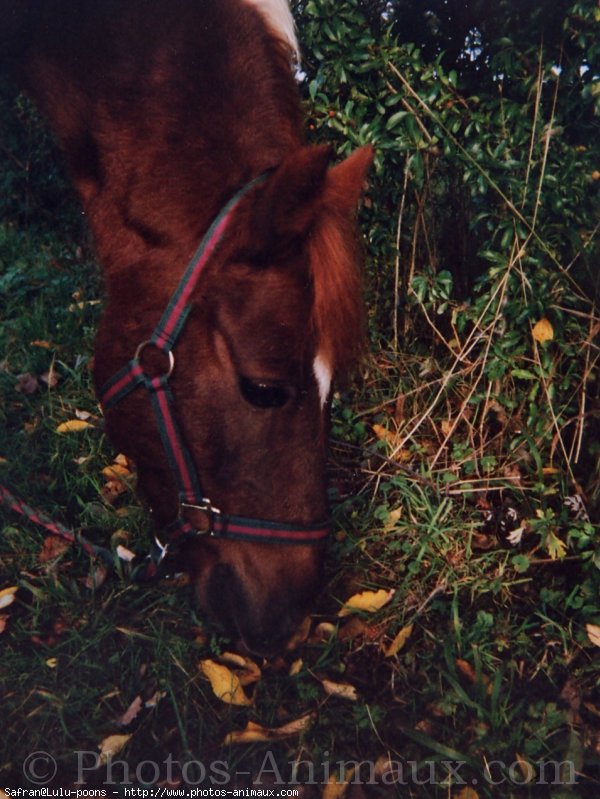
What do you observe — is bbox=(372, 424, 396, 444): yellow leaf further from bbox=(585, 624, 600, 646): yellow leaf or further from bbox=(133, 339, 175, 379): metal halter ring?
bbox=(133, 339, 175, 379): metal halter ring

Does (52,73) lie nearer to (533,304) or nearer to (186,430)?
(186,430)

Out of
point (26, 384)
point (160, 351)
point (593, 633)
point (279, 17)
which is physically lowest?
point (593, 633)

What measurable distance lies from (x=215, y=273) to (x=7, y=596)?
1596 millimetres

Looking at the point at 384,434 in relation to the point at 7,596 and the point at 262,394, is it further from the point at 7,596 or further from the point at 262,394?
the point at 7,596

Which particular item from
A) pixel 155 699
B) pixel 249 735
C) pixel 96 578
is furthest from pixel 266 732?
pixel 96 578

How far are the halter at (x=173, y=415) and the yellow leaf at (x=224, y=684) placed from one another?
Result: 0.54 metres

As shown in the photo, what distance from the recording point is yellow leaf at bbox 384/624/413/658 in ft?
7.43

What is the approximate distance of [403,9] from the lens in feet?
9.41

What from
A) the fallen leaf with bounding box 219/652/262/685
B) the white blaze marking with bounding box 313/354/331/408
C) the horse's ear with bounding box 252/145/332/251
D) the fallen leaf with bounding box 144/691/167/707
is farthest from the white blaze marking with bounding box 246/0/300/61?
the fallen leaf with bounding box 144/691/167/707

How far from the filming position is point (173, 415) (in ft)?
5.96

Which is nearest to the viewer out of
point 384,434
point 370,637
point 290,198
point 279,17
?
point 290,198

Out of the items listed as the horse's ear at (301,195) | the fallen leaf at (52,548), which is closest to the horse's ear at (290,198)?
the horse's ear at (301,195)

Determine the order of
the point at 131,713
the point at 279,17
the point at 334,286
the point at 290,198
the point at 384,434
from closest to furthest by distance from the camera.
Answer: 1. the point at 290,198
2. the point at 334,286
3. the point at 279,17
4. the point at 131,713
5. the point at 384,434

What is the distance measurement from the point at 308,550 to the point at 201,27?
162cm
